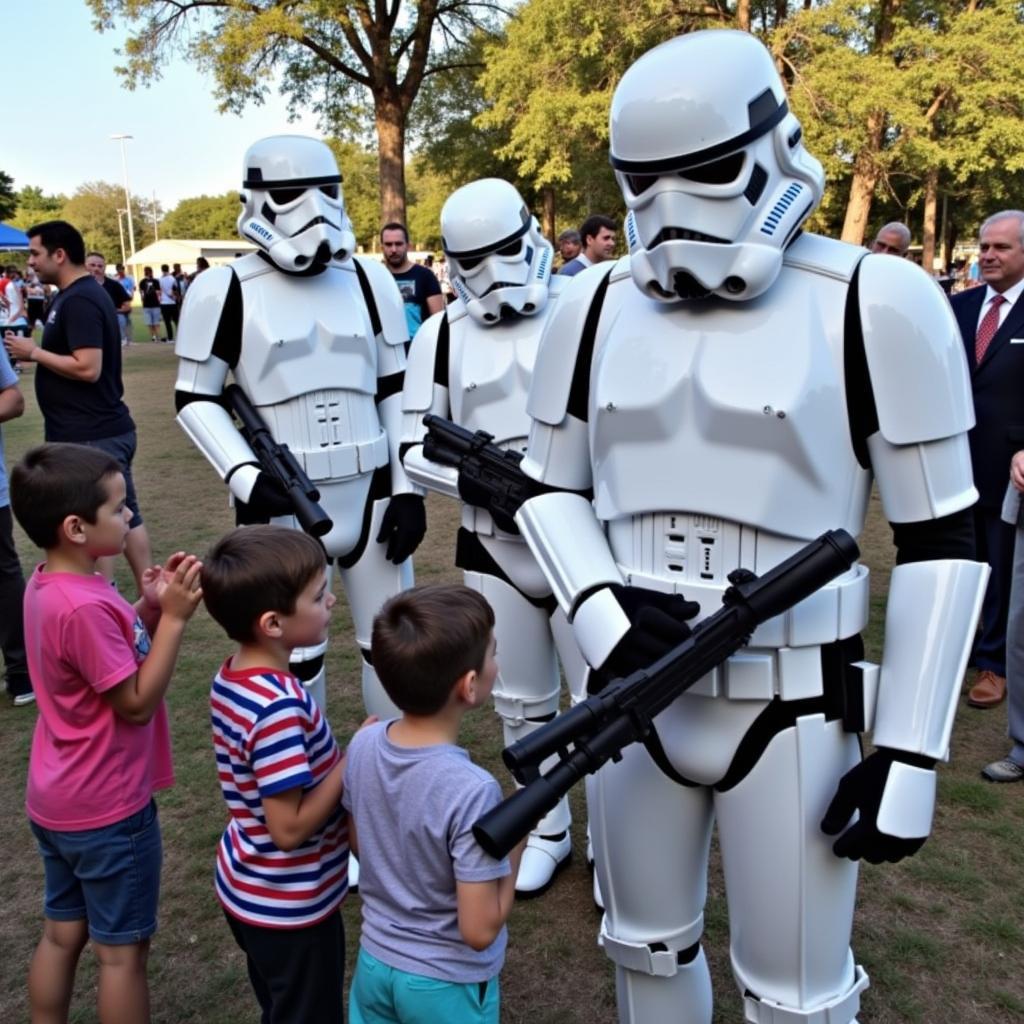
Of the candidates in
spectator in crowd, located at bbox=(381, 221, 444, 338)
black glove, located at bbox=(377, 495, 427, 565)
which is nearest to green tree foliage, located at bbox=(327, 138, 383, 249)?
spectator in crowd, located at bbox=(381, 221, 444, 338)

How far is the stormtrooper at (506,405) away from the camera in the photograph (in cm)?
295

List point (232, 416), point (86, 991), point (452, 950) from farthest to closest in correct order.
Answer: point (232, 416), point (86, 991), point (452, 950)

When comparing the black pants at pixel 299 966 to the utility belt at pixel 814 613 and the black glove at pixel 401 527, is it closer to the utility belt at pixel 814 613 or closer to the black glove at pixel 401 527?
the utility belt at pixel 814 613

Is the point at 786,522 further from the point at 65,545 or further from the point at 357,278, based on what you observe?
the point at 357,278

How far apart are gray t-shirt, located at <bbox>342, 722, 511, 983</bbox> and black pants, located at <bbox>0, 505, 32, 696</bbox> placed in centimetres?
321

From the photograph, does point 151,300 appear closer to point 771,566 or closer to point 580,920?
point 580,920

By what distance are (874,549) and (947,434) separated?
5.03 metres

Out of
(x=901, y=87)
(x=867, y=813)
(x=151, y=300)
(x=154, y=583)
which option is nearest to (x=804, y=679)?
(x=867, y=813)

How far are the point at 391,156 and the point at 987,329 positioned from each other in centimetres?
1408

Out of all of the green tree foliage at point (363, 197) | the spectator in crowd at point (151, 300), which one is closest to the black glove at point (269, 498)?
the spectator in crowd at point (151, 300)

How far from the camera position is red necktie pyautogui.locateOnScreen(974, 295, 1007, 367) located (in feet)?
13.6

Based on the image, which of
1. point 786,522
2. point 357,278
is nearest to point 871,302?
→ point 786,522

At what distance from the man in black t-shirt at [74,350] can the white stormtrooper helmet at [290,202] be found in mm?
1549

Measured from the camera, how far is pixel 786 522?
1692mm
